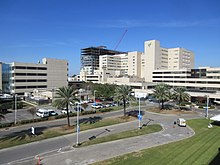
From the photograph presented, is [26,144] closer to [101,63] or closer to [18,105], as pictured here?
[18,105]

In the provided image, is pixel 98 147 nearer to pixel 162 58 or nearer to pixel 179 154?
pixel 179 154

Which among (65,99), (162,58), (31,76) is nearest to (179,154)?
(65,99)

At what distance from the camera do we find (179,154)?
2480cm

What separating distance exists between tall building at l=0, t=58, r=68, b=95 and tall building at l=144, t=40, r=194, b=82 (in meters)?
58.2

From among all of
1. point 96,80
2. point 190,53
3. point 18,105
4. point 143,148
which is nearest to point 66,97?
point 143,148

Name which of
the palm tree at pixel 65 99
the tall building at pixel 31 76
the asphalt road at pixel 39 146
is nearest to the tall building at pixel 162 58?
the tall building at pixel 31 76

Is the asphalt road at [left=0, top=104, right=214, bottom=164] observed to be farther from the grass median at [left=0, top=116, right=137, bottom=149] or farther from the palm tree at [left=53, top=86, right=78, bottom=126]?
the palm tree at [left=53, top=86, right=78, bottom=126]

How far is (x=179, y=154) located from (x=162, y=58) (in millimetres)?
117749

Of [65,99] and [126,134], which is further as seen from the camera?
[65,99]

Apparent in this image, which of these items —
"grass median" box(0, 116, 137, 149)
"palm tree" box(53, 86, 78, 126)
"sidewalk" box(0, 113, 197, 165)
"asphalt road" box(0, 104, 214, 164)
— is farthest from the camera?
"palm tree" box(53, 86, 78, 126)

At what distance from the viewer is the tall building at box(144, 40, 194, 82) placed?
128 meters

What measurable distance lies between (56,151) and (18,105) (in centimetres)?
4460

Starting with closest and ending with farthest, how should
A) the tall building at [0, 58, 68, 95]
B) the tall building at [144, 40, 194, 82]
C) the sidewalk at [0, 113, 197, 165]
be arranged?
the sidewalk at [0, 113, 197, 165], the tall building at [0, 58, 68, 95], the tall building at [144, 40, 194, 82]

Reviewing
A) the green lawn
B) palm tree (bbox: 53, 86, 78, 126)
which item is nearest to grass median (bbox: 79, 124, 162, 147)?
the green lawn
